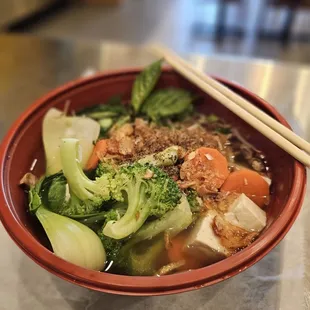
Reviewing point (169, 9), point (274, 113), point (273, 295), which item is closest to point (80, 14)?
point (169, 9)

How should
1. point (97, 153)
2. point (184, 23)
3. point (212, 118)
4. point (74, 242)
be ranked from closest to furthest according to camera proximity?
point (74, 242) → point (97, 153) → point (212, 118) → point (184, 23)

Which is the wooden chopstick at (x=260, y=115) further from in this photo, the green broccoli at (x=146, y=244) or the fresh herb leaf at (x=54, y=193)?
the fresh herb leaf at (x=54, y=193)

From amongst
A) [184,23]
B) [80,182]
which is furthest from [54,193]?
[184,23]

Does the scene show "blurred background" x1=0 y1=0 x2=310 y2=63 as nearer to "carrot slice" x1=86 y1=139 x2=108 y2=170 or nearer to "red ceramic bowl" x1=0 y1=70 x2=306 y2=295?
"red ceramic bowl" x1=0 y1=70 x2=306 y2=295

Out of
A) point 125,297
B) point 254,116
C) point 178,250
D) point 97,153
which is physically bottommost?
point 125,297

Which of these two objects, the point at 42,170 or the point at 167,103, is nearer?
the point at 42,170

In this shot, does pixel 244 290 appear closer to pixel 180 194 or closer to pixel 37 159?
pixel 180 194

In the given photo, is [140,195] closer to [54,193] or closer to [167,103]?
[54,193]
